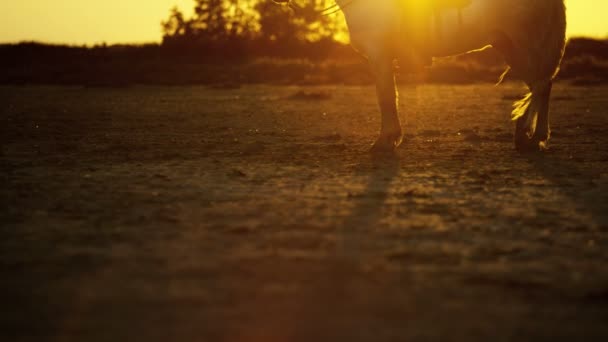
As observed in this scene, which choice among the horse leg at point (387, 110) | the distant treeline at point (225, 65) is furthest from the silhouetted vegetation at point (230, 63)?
the horse leg at point (387, 110)

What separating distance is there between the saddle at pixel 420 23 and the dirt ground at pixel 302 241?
1.07 meters

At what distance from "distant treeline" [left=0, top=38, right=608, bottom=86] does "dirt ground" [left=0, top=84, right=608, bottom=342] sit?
2064 centimetres

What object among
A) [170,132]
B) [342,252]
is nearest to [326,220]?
[342,252]

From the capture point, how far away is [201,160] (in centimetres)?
813

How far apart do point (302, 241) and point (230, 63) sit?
36663mm

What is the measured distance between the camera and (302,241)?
440 cm

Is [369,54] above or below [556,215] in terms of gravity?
above

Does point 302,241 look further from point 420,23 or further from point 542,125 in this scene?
point 542,125

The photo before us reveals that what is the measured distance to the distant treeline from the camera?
31969 millimetres

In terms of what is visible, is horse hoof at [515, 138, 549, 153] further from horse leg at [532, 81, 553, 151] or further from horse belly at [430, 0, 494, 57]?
horse belly at [430, 0, 494, 57]

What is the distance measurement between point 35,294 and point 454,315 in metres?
1.63

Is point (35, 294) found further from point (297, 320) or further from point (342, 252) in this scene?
point (342, 252)

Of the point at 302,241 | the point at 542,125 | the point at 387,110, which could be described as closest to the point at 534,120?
the point at 542,125

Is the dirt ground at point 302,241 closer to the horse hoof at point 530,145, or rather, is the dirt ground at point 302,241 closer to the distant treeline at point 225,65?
the horse hoof at point 530,145
